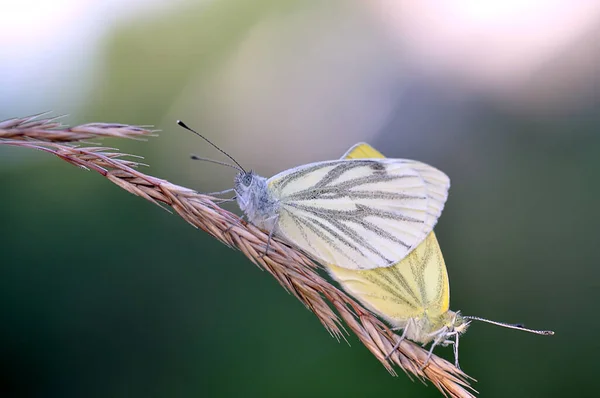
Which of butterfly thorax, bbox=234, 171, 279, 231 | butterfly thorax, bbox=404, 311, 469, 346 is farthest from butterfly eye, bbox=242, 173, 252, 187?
butterfly thorax, bbox=404, 311, 469, 346

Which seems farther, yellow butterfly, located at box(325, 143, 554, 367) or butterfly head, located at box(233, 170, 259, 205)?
butterfly head, located at box(233, 170, 259, 205)

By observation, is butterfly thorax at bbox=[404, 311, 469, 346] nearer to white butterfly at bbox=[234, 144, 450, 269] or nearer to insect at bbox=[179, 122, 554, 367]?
insect at bbox=[179, 122, 554, 367]

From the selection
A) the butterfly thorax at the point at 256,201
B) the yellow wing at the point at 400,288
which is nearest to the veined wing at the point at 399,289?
the yellow wing at the point at 400,288

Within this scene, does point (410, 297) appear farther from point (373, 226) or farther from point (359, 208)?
point (359, 208)

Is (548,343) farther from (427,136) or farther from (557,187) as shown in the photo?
(427,136)

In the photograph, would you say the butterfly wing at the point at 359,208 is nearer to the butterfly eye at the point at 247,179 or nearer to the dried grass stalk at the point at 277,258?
the butterfly eye at the point at 247,179

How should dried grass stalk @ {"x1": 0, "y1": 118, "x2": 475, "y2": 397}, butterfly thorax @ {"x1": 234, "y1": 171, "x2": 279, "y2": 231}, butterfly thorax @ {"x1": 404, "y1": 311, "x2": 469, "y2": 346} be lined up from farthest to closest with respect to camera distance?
butterfly thorax @ {"x1": 234, "y1": 171, "x2": 279, "y2": 231} < butterfly thorax @ {"x1": 404, "y1": 311, "x2": 469, "y2": 346} < dried grass stalk @ {"x1": 0, "y1": 118, "x2": 475, "y2": 397}

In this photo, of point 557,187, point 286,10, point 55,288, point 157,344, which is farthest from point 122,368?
point 286,10
